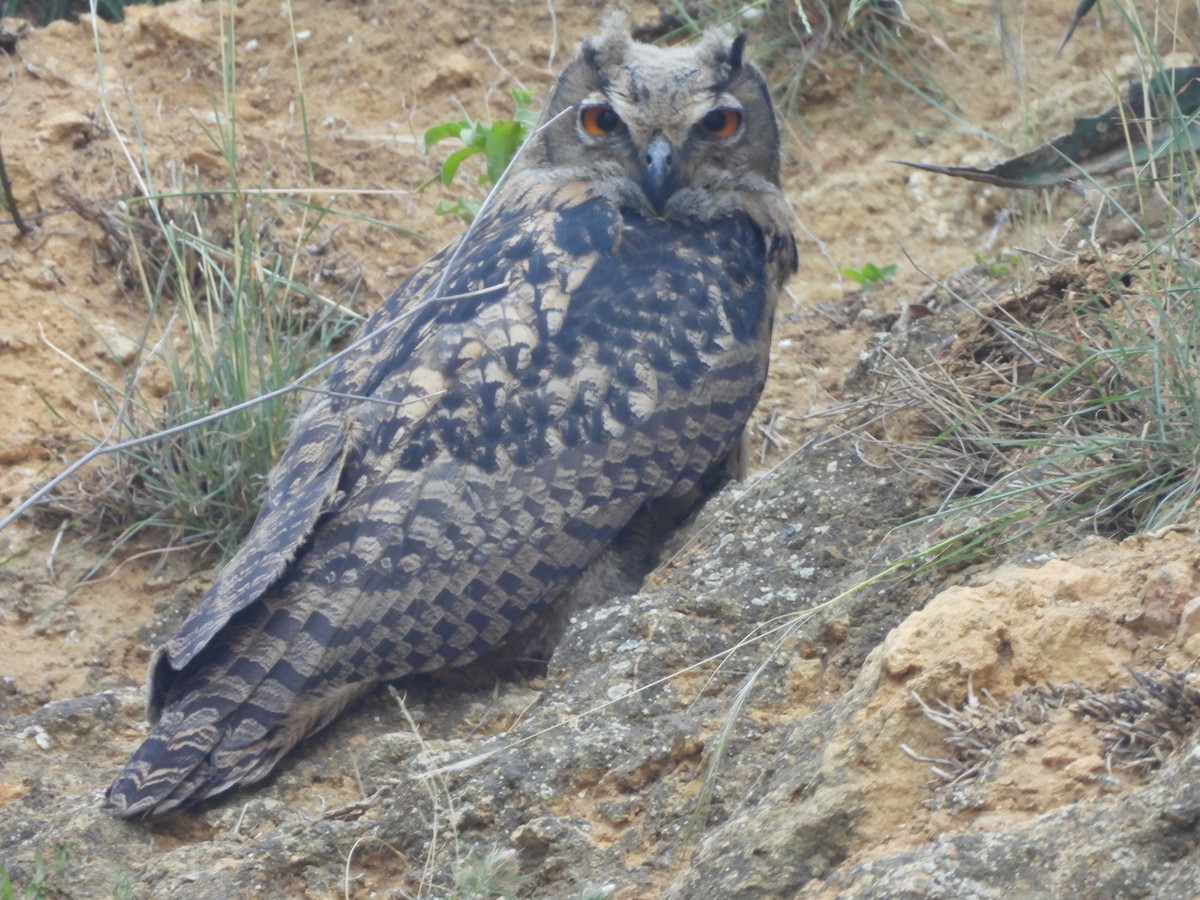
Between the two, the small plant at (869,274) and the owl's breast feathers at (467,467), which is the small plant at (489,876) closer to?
the owl's breast feathers at (467,467)

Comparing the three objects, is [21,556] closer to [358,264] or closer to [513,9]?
[358,264]

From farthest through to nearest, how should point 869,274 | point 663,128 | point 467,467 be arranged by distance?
point 869,274, point 663,128, point 467,467

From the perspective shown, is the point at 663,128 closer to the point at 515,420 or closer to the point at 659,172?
the point at 659,172

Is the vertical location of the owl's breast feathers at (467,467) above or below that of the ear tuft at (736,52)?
below

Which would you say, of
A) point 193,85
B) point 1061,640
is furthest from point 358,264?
point 1061,640

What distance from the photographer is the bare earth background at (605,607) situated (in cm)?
243

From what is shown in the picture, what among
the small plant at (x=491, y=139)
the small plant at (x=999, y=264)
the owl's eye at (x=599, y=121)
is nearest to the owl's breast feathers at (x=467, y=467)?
the owl's eye at (x=599, y=121)

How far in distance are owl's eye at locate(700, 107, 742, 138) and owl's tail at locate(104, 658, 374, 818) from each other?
220 cm

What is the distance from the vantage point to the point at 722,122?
4.95 metres

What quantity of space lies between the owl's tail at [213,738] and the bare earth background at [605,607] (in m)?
0.07

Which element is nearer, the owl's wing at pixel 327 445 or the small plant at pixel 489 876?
the small plant at pixel 489 876

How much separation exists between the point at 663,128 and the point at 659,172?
0.21 meters

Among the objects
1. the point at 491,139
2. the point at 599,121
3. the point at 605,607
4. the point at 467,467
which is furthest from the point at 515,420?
the point at 491,139

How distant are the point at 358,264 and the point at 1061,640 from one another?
14.1 ft
